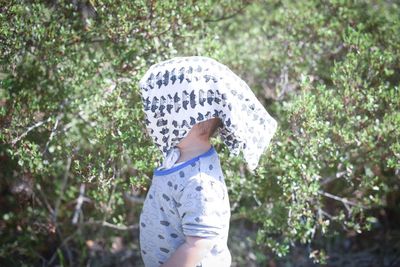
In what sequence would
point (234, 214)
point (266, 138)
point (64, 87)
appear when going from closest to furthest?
point (266, 138), point (64, 87), point (234, 214)

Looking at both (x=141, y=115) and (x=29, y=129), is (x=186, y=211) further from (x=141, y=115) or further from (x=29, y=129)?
(x=29, y=129)

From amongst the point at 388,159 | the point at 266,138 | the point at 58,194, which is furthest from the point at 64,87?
the point at 388,159

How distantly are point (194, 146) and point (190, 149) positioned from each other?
0.9 inches

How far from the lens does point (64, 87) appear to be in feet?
11.9

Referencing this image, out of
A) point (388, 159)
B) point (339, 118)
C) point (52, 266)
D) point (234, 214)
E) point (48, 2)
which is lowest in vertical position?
point (52, 266)

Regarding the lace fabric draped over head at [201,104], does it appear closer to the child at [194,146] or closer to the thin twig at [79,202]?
the child at [194,146]

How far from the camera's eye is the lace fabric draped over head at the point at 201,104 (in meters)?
2.60

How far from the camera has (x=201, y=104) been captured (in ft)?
8.54

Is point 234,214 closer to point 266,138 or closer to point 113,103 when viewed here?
point 113,103

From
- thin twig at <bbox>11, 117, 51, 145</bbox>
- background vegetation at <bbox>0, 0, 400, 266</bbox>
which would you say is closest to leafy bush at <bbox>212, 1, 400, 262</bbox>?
background vegetation at <bbox>0, 0, 400, 266</bbox>

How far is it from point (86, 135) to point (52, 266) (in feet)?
4.56

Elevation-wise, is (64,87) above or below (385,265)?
above

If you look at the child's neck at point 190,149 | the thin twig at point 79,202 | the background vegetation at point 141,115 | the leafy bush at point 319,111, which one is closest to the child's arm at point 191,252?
the child's neck at point 190,149

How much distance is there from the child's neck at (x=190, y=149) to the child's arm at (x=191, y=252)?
1.22 feet
